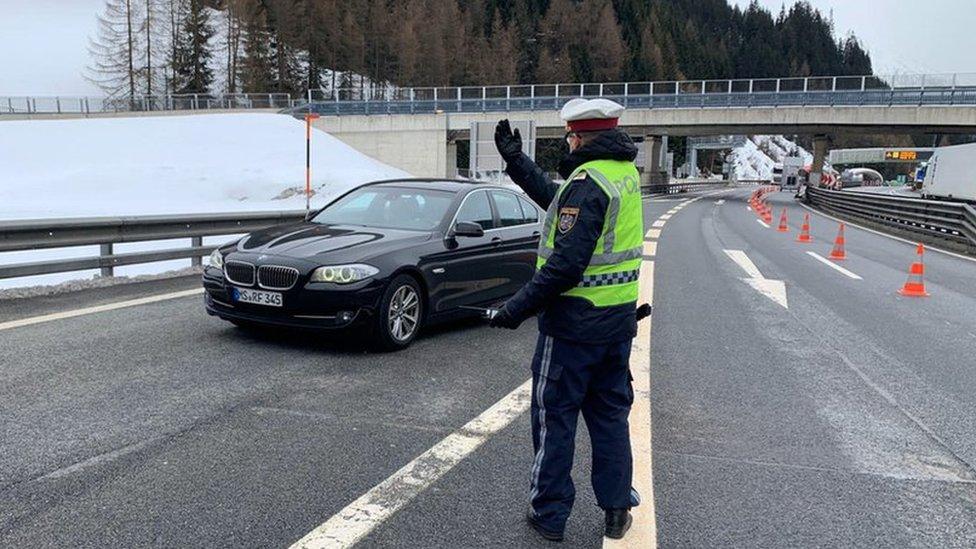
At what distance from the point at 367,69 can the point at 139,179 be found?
226 ft

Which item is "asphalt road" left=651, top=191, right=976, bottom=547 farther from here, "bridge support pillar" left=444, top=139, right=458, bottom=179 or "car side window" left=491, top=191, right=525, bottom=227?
"bridge support pillar" left=444, top=139, right=458, bottom=179

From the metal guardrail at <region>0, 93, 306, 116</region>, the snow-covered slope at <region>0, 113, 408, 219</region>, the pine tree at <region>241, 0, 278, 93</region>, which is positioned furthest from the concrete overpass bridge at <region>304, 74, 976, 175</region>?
the pine tree at <region>241, 0, 278, 93</region>

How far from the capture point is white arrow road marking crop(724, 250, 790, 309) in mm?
10030

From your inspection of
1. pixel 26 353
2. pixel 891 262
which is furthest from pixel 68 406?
pixel 891 262

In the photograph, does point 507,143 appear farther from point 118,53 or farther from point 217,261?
point 118,53

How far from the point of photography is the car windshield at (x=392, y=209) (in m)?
7.21

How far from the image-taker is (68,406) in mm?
4633

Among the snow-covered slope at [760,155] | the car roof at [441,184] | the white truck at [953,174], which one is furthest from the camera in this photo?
the snow-covered slope at [760,155]

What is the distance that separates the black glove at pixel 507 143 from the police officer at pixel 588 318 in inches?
23.0

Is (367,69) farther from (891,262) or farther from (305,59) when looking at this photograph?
(891,262)

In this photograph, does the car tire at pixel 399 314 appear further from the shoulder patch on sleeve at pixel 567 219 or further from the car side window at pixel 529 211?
the shoulder patch on sleeve at pixel 567 219

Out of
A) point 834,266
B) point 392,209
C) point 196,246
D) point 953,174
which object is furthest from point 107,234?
point 953,174

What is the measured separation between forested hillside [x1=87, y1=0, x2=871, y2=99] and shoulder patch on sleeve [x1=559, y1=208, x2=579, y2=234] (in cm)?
8632

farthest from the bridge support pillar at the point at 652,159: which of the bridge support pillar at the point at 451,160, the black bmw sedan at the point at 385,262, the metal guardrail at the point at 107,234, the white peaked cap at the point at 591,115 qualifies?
the white peaked cap at the point at 591,115
